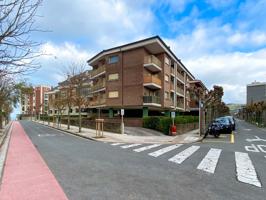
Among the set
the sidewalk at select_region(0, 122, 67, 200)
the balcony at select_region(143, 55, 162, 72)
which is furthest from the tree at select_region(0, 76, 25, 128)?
the balcony at select_region(143, 55, 162, 72)

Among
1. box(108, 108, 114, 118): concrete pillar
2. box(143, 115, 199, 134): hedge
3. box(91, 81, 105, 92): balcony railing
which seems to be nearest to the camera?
box(143, 115, 199, 134): hedge

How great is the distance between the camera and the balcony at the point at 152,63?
3628 centimetres

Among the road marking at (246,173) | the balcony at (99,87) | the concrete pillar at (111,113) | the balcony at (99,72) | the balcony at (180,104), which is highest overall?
the balcony at (99,72)

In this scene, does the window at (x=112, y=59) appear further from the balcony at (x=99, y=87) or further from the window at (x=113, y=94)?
the window at (x=113, y=94)

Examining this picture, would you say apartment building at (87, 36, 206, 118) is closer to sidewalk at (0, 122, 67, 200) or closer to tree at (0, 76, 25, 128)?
tree at (0, 76, 25, 128)

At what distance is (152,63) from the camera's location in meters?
36.2

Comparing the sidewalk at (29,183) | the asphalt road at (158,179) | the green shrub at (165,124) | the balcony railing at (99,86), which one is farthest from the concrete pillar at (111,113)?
the sidewalk at (29,183)

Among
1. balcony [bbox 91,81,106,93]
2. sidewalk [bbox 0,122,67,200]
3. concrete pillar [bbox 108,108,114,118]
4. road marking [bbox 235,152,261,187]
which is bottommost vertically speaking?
road marking [bbox 235,152,261,187]

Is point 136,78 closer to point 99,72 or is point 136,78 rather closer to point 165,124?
point 99,72

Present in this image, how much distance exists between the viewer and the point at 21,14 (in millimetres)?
6945

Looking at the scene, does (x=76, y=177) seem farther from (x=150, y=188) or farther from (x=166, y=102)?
(x=166, y=102)

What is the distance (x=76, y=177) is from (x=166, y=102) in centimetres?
3379

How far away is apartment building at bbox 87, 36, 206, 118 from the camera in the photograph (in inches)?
1423

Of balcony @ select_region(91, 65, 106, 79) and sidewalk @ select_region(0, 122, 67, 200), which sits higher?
balcony @ select_region(91, 65, 106, 79)
